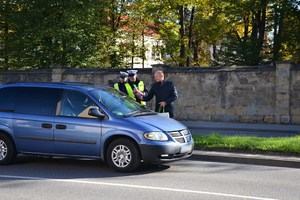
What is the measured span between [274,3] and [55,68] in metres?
14.6

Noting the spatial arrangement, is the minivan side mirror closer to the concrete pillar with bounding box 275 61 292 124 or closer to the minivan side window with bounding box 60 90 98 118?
the minivan side window with bounding box 60 90 98 118

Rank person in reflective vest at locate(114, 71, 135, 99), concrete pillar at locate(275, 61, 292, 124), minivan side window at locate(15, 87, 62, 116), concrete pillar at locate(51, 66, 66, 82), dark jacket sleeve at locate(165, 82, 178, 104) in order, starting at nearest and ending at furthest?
minivan side window at locate(15, 87, 62, 116) → dark jacket sleeve at locate(165, 82, 178, 104) → person in reflective vest at locate(114, 71, 135, 99) → concrete pillar at locate(275, 61, 292, 124) → concrete pillar at locate(51, 66, 66, 82)

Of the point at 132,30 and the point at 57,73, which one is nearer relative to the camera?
the point at 57,73

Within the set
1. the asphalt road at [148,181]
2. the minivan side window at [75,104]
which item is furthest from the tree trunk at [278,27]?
the minivan side window at [75,104]

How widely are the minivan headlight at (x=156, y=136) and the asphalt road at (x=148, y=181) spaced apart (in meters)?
0.64

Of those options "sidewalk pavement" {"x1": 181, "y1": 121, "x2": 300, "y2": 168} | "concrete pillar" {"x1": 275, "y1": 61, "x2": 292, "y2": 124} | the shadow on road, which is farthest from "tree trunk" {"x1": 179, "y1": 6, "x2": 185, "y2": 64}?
the shadow on road

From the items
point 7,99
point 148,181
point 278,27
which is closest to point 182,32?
A: point 278,27

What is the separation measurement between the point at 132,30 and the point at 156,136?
3011cm

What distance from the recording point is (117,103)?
9.23 metres

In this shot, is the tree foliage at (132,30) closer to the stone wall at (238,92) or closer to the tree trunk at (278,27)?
the tree trunk at (278,27)

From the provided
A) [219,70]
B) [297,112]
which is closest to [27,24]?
[219,70]

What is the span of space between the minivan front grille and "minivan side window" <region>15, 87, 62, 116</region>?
7.67 ft

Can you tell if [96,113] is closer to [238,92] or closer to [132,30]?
[238,92]

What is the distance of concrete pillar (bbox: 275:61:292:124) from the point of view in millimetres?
18328
